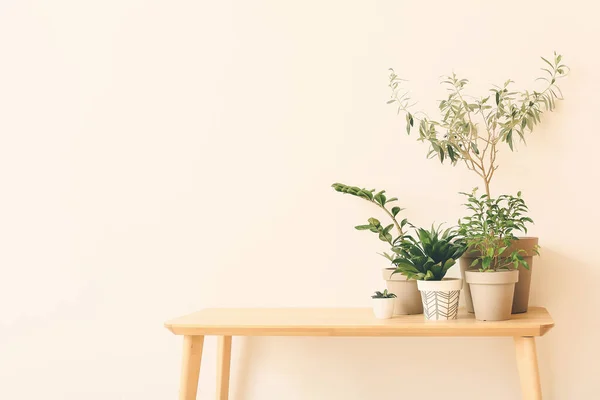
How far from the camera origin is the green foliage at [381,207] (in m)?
1.84

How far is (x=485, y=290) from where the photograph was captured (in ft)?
5.40

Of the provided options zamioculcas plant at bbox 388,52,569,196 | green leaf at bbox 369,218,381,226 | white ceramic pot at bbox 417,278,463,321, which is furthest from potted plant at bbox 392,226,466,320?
zamioculcas plant at bbox 388,52,569,196

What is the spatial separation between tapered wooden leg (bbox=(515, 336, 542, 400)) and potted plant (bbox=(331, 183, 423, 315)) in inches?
11.9

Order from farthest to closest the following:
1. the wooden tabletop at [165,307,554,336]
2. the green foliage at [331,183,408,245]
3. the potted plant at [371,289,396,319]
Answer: the green foliage at [331,183,408,245] → the potted plant at [371,289,396,319] → the wooden tabletop at [165,307,554,336]

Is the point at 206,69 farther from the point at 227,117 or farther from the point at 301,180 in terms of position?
the point at 301,180

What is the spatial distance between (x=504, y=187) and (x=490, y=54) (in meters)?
0.40

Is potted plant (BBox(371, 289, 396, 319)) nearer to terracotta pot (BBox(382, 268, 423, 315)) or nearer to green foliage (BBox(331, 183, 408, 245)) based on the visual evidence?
terracotta pot (BBox(382, 268, 423, 315))

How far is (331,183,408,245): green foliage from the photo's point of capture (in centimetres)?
184

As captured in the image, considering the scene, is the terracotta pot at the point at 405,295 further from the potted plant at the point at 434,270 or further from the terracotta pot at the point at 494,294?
the terracotta pot at the point at 494,294

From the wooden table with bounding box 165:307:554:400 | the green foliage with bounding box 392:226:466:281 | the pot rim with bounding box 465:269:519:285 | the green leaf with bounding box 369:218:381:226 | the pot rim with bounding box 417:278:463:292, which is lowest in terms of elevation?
the wooden table with bounding box 165:307:554:400

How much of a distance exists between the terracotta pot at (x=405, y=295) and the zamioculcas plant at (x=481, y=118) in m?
0.34

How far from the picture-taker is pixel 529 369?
1.58 m

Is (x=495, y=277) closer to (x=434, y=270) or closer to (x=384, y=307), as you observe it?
(x=434, y=270)

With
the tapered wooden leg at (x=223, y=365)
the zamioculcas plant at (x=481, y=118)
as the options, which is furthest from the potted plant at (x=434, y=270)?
the tapered wooden leg at (x=223, y=365)
